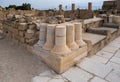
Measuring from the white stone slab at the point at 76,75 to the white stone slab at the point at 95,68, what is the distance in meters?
0.15

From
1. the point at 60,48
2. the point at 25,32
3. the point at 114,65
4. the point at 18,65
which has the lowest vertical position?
the point at 114,65

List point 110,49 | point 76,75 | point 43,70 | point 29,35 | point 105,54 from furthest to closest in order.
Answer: point 110,49
point 105,54
point 29,35
point 43,70
point 76,75

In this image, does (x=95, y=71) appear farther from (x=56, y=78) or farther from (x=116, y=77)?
(x=56, y=78)

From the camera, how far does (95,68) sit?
2.44 meters

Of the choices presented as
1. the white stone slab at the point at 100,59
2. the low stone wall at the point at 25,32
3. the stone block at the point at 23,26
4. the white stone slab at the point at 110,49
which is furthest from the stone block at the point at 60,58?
the white stone slab at the point at 110,49

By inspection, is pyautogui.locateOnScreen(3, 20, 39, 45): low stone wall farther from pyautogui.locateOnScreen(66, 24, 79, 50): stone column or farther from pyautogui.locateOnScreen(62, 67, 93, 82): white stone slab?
pyautogui.locateOnScreen(62, 67, 93, 82): white stone slab

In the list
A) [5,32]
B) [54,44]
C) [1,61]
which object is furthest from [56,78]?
[5,32]

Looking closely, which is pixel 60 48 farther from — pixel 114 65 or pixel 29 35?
pixel 114 65

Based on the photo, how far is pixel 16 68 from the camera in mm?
2312

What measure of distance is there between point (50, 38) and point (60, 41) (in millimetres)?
229

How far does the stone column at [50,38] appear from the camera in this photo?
7.64 ft

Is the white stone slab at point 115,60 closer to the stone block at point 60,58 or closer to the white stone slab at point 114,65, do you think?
the white stone slab at point 114,65

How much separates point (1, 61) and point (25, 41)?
693 millimetres

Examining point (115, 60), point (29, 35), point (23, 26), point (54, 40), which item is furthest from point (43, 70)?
point (115, 60)
